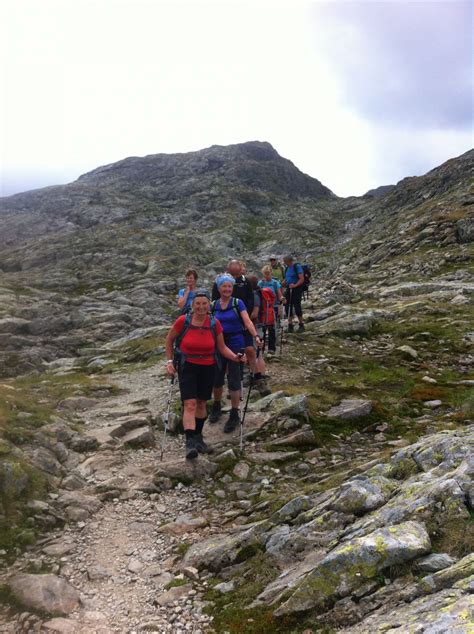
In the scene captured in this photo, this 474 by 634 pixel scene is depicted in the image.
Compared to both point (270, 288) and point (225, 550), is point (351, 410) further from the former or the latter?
point (270, 288)

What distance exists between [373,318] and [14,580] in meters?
20.2

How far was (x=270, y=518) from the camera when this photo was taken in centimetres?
707

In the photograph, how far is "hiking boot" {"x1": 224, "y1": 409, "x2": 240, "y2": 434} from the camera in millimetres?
11500

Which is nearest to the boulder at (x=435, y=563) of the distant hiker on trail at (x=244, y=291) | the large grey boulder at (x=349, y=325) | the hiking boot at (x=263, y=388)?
the distant hiker on trail at (x=244, y=291)

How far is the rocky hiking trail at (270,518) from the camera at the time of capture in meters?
4.79

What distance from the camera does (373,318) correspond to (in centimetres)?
2273

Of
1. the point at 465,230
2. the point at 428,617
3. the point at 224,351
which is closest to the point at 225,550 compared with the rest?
the point at 428,617

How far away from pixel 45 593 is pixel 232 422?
6.29 metres

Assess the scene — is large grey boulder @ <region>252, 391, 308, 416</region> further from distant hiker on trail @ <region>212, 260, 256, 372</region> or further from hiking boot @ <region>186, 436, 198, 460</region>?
hiking boot @ <region>186, 436, 198, 460</region>

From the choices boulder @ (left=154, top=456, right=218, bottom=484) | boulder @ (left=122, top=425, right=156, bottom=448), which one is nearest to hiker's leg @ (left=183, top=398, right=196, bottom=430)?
boulder @ (left=154, top=456, right=218, bottom=484)

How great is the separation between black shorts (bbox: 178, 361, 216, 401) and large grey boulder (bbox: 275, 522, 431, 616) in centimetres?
543

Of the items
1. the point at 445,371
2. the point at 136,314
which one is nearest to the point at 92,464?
the point at 445,371

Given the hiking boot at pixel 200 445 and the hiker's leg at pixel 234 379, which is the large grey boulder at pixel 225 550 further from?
the hiker's leg at pixel 234 379

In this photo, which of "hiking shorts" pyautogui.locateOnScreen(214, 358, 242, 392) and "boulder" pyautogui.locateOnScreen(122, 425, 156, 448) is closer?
"hiking shorts" pyautogui.locateOnScreen(214, 358, 242, 392)
